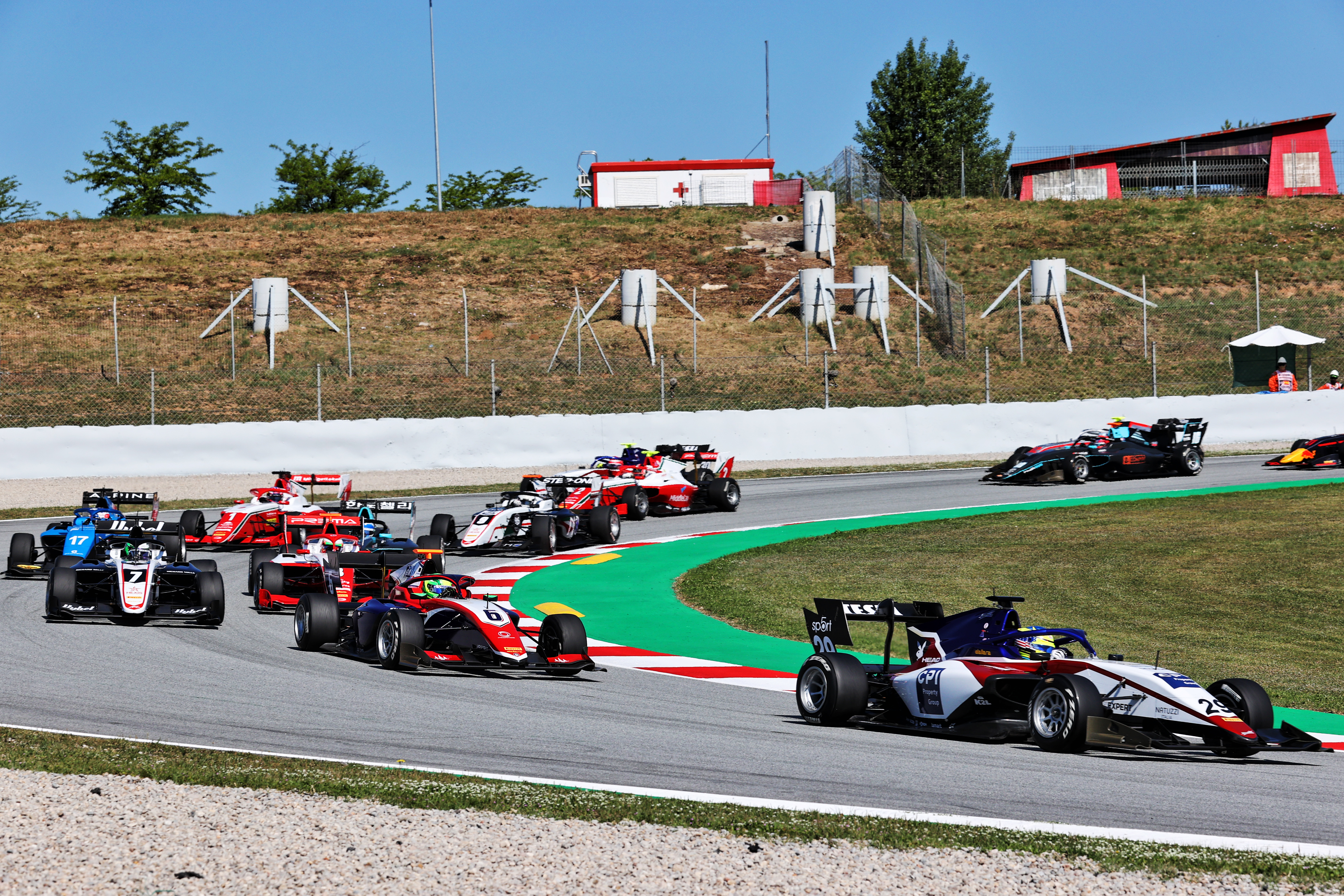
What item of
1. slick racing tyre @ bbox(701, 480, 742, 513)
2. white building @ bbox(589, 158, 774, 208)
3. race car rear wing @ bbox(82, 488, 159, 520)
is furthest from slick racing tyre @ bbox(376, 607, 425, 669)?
white building @ bbox(589, 158, 774, 208)

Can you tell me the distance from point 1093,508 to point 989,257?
3055 cm

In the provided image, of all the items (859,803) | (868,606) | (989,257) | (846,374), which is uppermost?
(989,257)

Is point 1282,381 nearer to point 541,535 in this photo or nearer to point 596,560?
point 596,560

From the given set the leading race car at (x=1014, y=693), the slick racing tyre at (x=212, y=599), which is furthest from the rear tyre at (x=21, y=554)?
the leading race car at (x=1014, y=693)

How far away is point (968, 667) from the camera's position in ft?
30.8

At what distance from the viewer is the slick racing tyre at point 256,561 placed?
16.6 m

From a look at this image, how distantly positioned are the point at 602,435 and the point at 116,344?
12.4 metres

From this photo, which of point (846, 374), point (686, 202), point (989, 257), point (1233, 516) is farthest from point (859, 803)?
point (686, 202)

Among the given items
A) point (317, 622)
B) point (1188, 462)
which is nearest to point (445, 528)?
point (317, 622)

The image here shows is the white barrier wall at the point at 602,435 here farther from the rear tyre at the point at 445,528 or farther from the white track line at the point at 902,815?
the white track line at the point at 902,815

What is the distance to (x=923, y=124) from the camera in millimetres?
91312

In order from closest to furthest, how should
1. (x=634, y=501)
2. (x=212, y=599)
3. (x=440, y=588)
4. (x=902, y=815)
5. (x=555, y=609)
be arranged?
(x=902, y=815) → (x=440, y=588) → (x=212, y=599) → (x=555, y=609) → (x=634, y=501)

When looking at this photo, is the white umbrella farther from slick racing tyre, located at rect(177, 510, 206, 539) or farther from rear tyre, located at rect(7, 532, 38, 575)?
rear tyre, located at rect(7, 532, 38, 575)

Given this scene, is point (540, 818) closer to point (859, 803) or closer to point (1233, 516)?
point (859, 803)
